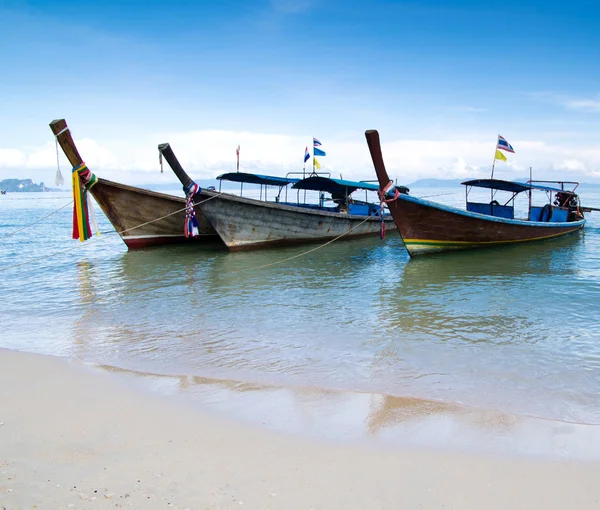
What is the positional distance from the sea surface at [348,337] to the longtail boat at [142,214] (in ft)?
7.56

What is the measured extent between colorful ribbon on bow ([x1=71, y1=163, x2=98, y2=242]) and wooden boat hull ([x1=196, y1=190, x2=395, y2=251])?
2978 mm

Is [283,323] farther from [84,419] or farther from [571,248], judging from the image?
[571,248]

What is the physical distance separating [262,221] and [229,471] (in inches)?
477

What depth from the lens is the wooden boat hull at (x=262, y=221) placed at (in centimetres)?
1416

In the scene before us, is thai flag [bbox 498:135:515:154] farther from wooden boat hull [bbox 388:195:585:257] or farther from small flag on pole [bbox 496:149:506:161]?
wooden boat hull [bbox 388:195:585:257]

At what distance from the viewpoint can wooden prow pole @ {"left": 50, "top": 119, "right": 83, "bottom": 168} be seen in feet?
38.4

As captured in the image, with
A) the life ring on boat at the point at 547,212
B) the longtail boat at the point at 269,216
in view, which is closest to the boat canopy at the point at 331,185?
the longtail boat at the point at 269,216

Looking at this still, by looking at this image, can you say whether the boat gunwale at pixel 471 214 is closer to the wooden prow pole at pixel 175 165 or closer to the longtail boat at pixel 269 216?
the longtail boat at pixel 269 216

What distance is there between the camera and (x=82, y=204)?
11.5m

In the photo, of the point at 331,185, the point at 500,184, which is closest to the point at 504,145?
the point at 500,184

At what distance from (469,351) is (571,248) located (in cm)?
1247

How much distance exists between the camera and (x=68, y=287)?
34.7ft

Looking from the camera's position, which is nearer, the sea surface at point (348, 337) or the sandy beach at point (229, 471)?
the sandy beach at point (229, 471)

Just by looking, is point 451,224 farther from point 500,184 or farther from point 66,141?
point 66,141
